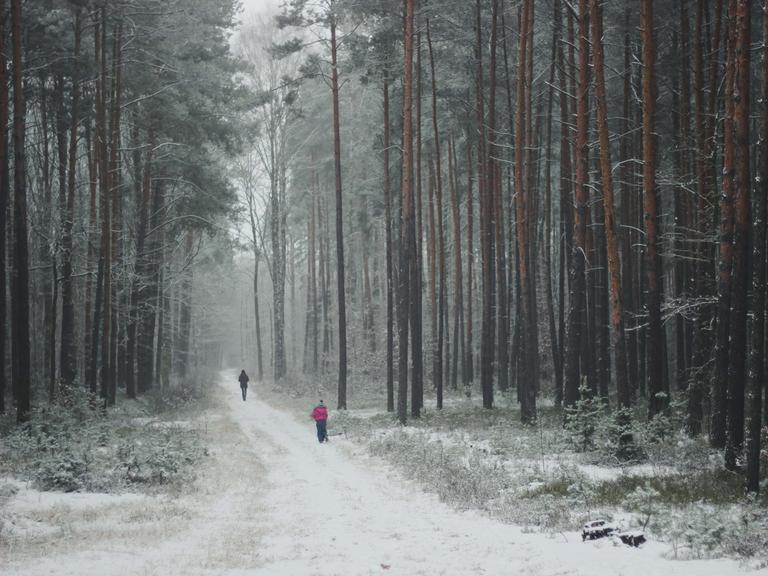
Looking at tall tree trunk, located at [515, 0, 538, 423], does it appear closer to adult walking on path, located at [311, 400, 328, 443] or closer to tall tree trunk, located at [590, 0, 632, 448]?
tall tree trunk, located at [590, 0, 632, 448]

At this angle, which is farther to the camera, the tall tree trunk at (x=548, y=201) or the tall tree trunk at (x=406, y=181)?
the tall tree trunk at (x=406, y=181)

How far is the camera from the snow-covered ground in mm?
6832

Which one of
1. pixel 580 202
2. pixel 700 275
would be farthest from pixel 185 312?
pixel 700 275

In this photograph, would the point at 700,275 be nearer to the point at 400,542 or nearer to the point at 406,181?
the point at 406,181

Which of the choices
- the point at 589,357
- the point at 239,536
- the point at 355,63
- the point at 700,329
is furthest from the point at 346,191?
the point at 239,536

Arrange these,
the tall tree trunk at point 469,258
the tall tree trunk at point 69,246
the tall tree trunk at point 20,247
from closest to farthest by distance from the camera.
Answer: the tall tree trunk at point 20,247, the tall tree trunk at point 69,246, the tall tree trunk at point 469,258

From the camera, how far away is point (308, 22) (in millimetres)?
21516

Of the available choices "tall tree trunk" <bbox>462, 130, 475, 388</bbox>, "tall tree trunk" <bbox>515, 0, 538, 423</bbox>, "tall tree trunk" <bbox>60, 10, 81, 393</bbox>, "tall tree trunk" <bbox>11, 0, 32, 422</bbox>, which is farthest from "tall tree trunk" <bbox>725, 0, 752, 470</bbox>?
"tall tree trunk" <bbox>60, 10, 81, 393</bbox>

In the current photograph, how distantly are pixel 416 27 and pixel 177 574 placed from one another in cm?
1804

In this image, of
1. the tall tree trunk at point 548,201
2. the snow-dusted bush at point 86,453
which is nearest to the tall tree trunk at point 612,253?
the tall tree trunk at point 548,201

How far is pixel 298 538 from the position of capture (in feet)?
27.3

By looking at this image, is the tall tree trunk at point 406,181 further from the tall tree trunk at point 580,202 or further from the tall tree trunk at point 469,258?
the tall tree trunk at point 469,258

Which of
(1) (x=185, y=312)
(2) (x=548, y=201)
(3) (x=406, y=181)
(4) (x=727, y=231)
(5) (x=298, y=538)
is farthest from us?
(1) (x=185, y=312)

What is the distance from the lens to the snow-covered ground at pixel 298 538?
22.4ft
